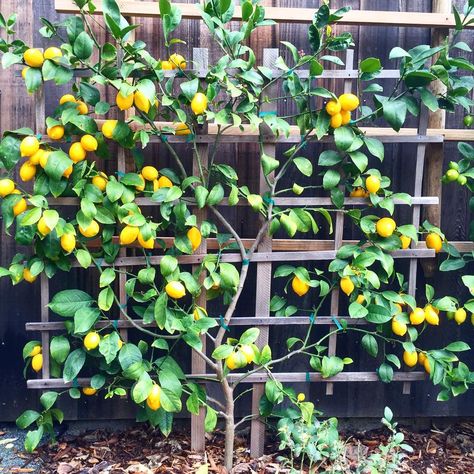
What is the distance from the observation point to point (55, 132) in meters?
1.96

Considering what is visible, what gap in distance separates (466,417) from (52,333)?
201cm

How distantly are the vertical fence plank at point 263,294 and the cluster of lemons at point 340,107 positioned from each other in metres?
0.22

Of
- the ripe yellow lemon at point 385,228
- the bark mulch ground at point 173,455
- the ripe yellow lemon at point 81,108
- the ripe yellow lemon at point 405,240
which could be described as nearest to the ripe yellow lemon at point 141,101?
the ripe yellow lemon at point 81,108

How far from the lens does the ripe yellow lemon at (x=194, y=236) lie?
6.60ft

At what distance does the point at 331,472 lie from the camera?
1890 millimetres

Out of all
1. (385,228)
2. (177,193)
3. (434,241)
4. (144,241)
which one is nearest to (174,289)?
(144,241)

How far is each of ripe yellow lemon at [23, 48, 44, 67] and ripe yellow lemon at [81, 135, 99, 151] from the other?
0.98 feet

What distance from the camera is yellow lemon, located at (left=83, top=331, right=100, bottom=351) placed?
6.40ft

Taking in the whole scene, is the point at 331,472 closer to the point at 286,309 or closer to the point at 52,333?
the point at 286,309

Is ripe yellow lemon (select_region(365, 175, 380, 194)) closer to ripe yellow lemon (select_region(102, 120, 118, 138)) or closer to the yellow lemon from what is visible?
ripe yellow lemon (select_region(102, 120, 118, 138))

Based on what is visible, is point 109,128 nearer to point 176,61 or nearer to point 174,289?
point 176,61

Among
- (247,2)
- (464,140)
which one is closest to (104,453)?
(247,2)

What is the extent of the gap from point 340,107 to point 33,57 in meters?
1.13

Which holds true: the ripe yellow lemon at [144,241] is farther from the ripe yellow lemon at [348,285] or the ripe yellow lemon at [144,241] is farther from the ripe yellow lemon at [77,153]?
the ripe yellow lemon at [348,285]
